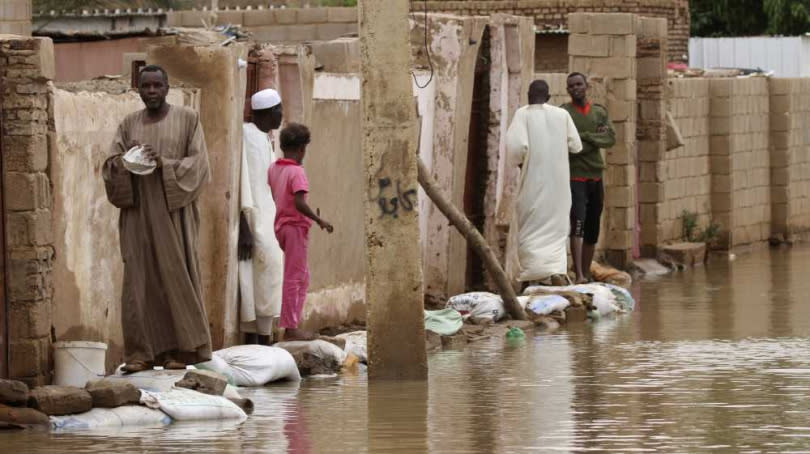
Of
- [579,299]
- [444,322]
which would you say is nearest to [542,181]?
[579,299]

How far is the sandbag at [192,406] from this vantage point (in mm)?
9164

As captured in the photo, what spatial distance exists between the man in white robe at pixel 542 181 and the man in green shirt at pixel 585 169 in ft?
1.98

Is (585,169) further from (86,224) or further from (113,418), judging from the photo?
(113,418)

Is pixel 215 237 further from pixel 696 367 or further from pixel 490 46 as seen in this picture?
pixel 490 46

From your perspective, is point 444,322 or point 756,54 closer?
point 444,322

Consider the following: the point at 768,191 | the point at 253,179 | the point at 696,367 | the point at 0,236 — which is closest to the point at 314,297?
the point at 253,179

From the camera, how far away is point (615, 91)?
758 inches

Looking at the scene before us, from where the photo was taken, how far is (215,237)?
447 inches

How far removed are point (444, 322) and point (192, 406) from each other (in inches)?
163

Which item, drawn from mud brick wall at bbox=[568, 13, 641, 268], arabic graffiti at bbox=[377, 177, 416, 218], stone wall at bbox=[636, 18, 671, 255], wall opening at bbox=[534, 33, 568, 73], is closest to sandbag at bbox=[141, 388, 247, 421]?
arabic graffiti at bbox=[377, 177, 416, 218]

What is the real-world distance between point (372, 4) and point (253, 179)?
1763 mm

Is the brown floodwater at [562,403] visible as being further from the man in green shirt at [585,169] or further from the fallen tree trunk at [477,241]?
the man in green shirt at [585,169]

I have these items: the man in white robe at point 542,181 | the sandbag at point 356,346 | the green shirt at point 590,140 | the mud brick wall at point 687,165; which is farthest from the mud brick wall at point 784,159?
the sandbag at point 356,346

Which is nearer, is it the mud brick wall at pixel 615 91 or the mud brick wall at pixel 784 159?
the mud brick wall at pixel 615 91
